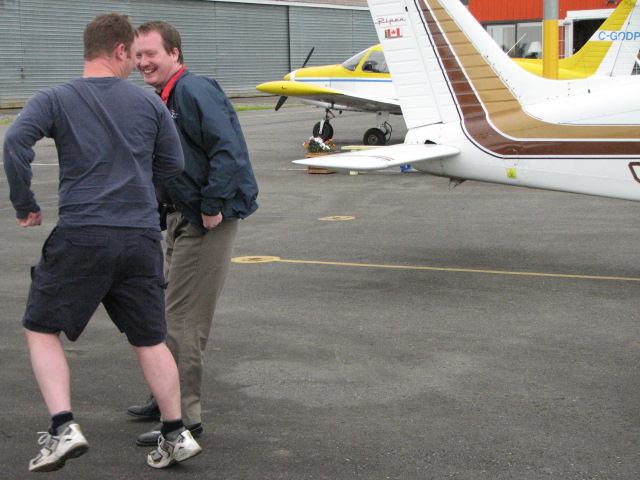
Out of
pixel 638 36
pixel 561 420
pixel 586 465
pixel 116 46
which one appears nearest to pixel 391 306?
pixel 561 420

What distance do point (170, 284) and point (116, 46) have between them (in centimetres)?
117

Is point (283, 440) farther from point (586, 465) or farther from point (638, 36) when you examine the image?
point (638, 36)

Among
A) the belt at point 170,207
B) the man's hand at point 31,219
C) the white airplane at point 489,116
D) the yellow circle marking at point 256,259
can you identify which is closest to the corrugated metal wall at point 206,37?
the yellow circle marking at point 256,259

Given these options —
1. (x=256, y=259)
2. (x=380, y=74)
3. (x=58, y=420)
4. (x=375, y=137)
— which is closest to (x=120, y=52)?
(x=58, y=420)

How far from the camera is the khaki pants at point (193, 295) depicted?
416 cm

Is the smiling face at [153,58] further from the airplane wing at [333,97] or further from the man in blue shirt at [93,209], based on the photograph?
the airplane wing at [333,97]

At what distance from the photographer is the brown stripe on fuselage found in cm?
743

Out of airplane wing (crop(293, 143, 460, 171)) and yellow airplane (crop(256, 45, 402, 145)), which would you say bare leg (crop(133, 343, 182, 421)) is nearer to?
airplane wing (crop(293, 143, 460, 171))

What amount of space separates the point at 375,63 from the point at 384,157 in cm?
1316

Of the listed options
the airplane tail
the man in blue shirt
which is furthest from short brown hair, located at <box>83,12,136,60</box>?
the airplane tail

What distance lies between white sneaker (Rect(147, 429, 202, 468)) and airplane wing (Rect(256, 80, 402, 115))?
1517 centimetres

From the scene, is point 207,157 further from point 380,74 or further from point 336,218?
point 380,74

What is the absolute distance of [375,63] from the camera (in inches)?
798

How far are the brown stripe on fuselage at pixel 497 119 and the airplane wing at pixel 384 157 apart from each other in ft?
1.18
